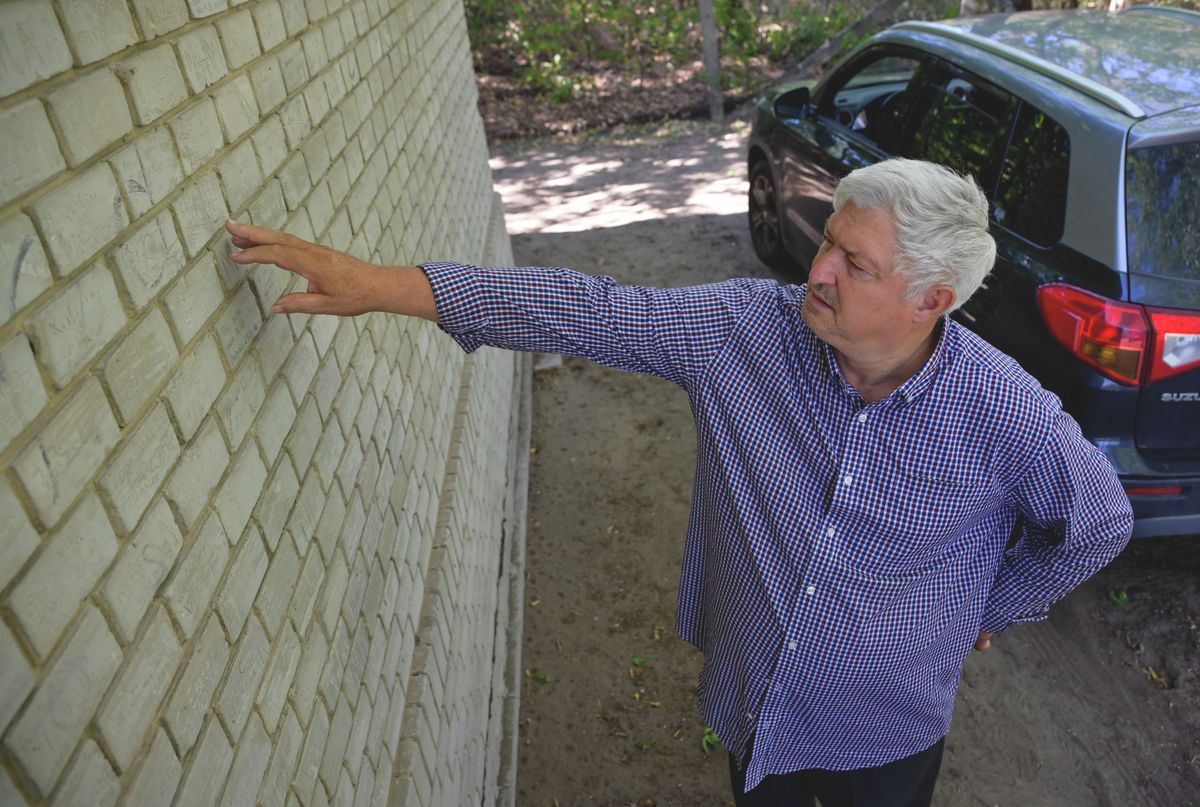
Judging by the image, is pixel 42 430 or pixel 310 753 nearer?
pixel 42 430

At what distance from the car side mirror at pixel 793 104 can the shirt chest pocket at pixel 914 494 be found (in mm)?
4377

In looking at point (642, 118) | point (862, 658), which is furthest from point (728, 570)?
point (642, 118)

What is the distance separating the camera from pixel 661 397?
17.5ft

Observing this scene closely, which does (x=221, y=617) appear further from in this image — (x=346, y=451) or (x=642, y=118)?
(x=642, y=118)

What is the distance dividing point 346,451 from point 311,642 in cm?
46

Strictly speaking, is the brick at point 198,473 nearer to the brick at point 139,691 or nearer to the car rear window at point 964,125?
the brick at point 139,691

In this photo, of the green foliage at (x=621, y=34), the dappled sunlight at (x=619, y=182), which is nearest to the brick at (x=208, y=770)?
the dappled sunlight at (x=619, y=182)

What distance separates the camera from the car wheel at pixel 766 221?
6516mm

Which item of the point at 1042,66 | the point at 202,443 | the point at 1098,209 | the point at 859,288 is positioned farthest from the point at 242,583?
the point at 1042,66

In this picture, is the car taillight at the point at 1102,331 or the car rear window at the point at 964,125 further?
the car rear window at the point at 964,125

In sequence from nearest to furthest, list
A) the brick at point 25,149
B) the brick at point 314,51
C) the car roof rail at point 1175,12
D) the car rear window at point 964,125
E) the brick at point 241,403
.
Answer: the brick at point 25,149 < the brick at point 241,403 < the brick at point 314,51 < the car rear window at point 964,125 < the car roof rail at point 1175,12


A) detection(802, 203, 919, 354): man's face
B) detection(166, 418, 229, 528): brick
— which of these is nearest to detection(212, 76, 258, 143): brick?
detection(166, 418, 229, 528): brick

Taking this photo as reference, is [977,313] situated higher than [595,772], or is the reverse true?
[977,313]

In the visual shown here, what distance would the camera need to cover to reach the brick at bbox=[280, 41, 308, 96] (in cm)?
193
